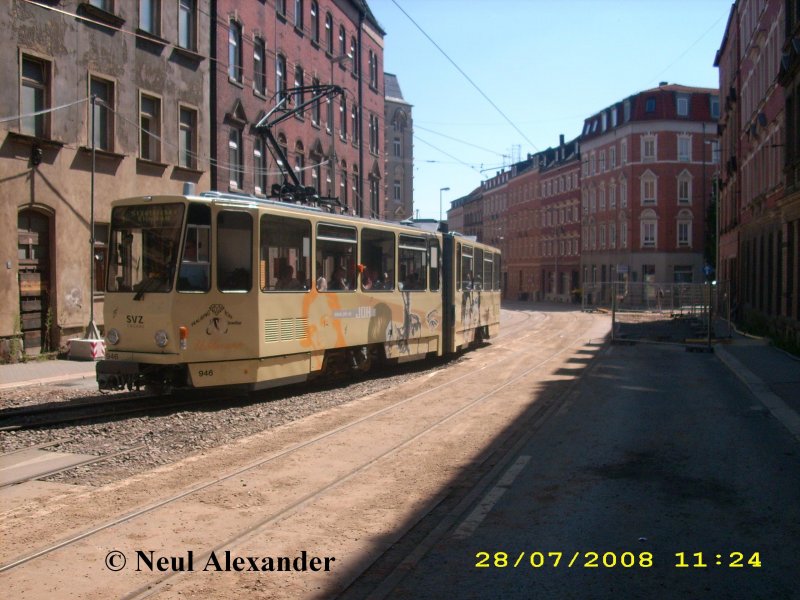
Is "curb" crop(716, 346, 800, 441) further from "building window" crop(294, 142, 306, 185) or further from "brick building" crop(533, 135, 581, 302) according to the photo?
"brick building" crop(533, 135, 581, 302)

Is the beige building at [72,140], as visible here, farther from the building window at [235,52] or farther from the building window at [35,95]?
the building window at [235,52]

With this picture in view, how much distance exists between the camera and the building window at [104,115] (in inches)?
816

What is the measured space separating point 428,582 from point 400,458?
3778mm

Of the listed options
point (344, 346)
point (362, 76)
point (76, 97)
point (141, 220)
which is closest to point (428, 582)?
point (141, 220)

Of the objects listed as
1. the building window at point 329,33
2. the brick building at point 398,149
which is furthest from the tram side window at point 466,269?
the brick building at point 398,149

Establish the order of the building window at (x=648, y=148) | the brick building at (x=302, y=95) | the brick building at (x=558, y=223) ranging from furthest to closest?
the brick building at (x=558, y=223) < the building window at (x=648, y=148) < the brick building at (x=302, y=95)

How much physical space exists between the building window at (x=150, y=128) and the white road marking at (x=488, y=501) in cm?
1676

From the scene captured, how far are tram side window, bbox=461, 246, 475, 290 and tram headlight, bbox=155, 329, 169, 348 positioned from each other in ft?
33.1

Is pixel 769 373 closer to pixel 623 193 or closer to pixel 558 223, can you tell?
pixel 623 193

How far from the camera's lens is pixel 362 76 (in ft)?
131

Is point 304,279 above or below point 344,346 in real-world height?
above

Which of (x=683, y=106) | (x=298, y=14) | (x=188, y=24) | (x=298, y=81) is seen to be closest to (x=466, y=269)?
(x=188, y=24)

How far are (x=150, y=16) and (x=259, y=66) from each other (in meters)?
6.80

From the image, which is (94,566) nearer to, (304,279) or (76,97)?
(304,279)
